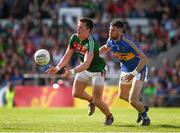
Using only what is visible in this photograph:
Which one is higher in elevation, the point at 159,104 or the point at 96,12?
the point at 96,12

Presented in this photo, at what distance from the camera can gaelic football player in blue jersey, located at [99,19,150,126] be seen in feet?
52.5

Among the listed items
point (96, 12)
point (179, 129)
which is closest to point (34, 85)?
point (96, 12)

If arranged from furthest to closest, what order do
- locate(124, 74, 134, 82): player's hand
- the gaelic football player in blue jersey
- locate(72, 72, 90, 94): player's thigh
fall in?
locate(72, 72, 90, 94): player's thigh, the gaelic football player in blue jersey, locate(124, 74, 134, 82): player's hand

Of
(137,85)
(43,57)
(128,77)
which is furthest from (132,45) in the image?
(43,57)

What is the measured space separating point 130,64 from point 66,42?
665 inches

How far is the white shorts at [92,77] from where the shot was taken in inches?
647

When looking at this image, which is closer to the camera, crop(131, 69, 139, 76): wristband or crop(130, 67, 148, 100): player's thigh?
crop(131, 69, 139, 76): wristband

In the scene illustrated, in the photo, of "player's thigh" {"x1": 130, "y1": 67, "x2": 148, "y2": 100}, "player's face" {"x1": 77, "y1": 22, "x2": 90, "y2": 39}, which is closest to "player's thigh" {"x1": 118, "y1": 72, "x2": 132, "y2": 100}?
"player's thigh" {"x1": 130, "y1": 67, "x2": 148, "y2": 100}

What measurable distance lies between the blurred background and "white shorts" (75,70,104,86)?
12244 mm

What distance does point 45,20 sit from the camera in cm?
3631

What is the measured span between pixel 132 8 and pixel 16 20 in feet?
20.5

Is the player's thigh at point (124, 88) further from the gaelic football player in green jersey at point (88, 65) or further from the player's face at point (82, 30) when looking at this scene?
the player's face at point (82, 30)

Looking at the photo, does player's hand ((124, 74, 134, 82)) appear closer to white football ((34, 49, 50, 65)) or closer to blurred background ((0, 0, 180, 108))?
white football ((34, 49, 50, 65))

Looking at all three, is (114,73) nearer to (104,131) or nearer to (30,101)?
(30,101)
